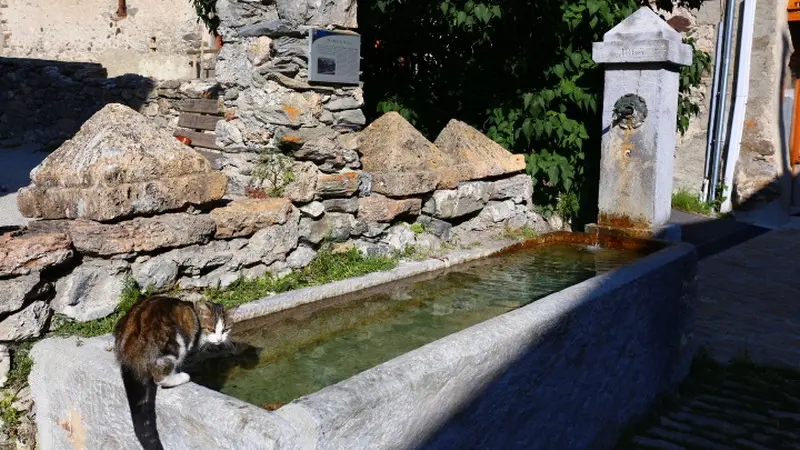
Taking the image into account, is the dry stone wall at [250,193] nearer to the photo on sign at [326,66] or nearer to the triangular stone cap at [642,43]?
the photo on sign at [326,66]

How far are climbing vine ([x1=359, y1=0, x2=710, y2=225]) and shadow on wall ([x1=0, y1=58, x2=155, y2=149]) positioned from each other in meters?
3.73

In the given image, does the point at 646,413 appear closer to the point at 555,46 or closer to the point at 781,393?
the point at 781,393

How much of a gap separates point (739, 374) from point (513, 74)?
2.97m

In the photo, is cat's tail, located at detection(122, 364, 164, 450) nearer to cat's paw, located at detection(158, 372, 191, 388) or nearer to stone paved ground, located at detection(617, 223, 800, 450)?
cat's paw, located at detection(158, 372, 191, 388)

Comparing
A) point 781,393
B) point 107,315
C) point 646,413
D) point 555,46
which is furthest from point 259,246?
point 555,46

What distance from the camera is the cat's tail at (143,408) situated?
2.08 meters

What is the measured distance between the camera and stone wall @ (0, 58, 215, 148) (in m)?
8.95

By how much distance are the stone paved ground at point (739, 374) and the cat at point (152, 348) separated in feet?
7.18

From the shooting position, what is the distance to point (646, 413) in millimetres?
3842

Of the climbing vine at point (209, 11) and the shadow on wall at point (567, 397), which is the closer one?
the shadow on wall at point (567, 397)

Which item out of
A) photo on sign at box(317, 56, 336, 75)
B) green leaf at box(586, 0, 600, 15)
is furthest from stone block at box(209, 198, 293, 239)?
green leaf at box(586, 0, 600, 15)

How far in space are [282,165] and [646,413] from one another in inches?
88.9

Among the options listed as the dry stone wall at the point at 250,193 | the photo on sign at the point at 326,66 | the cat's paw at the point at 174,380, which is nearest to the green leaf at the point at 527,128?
the dry stone wall at the point at 250,193

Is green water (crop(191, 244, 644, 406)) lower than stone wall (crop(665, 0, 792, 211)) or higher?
lower
